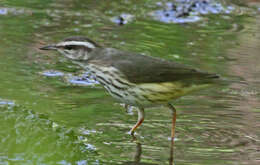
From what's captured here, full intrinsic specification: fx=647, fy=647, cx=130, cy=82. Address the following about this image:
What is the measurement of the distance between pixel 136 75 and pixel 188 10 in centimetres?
606

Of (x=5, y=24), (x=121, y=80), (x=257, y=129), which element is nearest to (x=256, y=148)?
(x=257, y=129)

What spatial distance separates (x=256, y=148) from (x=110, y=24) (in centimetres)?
548

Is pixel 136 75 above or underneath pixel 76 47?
underneath

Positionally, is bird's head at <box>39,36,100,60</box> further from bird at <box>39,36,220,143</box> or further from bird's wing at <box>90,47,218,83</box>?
bird's wing at <box>90,47,218,83</box>

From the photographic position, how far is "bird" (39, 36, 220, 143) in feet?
21.7

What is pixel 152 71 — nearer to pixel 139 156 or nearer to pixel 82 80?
pixel 139 156

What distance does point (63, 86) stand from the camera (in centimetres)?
829

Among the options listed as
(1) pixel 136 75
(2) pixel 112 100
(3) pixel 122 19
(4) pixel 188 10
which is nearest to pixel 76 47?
(1) pixel 136 75

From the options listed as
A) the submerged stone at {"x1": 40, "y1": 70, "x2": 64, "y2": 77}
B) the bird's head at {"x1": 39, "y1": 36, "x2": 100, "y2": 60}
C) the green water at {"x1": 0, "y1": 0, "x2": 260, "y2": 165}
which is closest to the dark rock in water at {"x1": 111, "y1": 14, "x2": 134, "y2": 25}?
the green water at {"x1": 0, "y1": 0, "x2": 260, "y2": 165}

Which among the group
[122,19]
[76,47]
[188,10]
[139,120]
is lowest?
[139,120]

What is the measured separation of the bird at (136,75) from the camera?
661cm

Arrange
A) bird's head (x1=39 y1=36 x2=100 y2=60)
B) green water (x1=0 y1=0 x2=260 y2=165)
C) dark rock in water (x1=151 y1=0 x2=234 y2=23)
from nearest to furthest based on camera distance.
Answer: green water (x1=0 y1=0 x2=260 y2=165)
bird's head (x1=39 y1=36 x2=100 y2=60)
dark rock in water (x1=151 y1=0 x2=234 y2=23)

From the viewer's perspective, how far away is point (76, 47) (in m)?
6.77

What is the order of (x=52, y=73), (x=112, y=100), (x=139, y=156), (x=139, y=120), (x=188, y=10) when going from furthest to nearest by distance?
1. (x=188, y=10)
2. (x=52, y=73)
3. (x=112, y=100)
4. (x=139, y=120)
5. (x=139, y=156)
